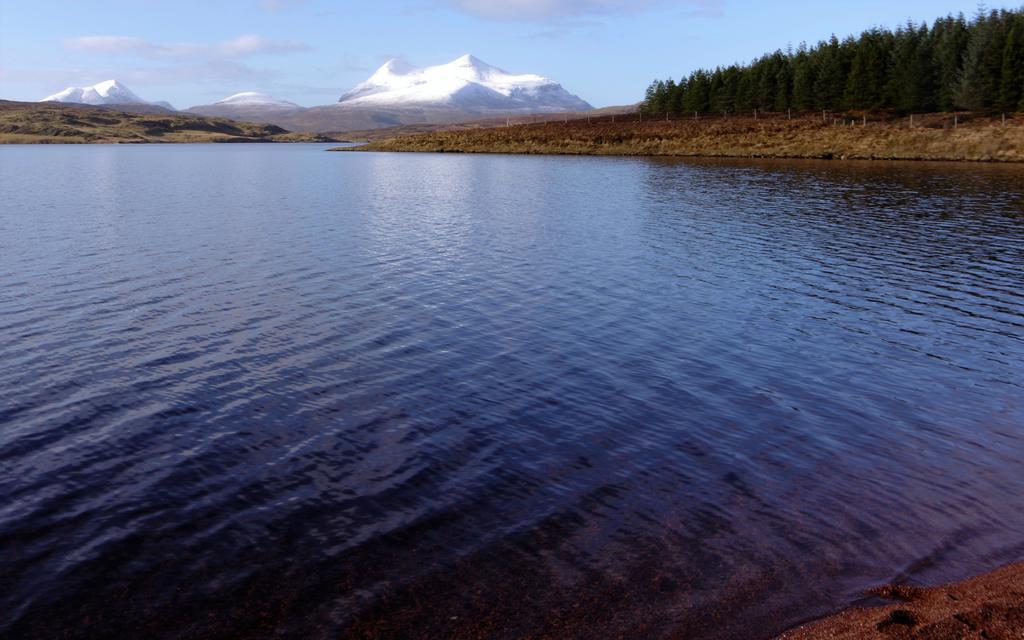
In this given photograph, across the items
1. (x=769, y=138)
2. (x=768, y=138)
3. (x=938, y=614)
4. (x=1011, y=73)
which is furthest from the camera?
(x=768, y=138)

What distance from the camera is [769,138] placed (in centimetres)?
13738

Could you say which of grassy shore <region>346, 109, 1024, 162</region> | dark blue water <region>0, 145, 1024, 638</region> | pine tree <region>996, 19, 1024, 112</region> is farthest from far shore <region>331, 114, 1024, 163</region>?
dark blue water <region>0, 145, 1024, 638</region>

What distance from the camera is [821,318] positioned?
28531 mm

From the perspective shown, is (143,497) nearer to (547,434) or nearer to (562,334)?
(547,434)

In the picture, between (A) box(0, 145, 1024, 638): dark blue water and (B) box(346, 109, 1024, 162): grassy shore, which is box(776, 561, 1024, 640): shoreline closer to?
(A) box(0, 145, 1024, 638): dark blue water

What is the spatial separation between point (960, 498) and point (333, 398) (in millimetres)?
14709

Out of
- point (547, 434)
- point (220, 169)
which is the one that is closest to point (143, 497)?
point (547, 434)

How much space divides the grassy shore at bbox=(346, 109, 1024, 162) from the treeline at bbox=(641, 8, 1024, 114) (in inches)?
209

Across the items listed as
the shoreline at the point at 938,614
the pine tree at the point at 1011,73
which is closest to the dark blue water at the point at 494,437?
the shoreline at the point at 938,614

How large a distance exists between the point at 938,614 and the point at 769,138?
139m

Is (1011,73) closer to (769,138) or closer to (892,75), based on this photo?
(892,75)

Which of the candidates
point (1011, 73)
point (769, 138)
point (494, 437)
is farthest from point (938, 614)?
point (1011, 73)

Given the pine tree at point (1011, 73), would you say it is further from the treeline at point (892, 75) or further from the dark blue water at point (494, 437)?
the dark blue water at point (494, 437)

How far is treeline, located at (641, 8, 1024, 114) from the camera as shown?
12731cm
